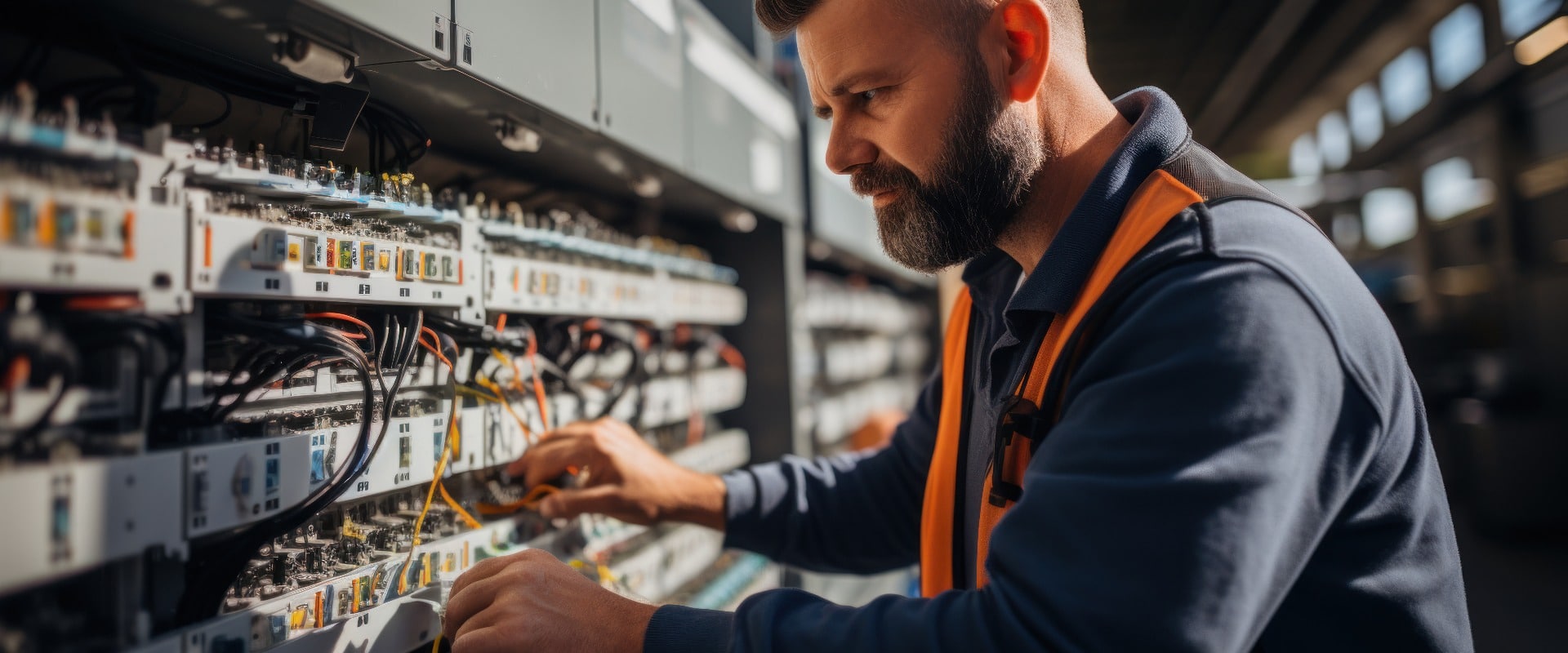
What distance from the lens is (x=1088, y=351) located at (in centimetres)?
73

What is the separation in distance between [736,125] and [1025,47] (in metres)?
0.76

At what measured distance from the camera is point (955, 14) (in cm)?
89

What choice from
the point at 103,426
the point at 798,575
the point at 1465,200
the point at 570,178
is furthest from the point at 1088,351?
the point at 1465,200

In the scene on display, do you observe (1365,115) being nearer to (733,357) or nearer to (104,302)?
(733,357)

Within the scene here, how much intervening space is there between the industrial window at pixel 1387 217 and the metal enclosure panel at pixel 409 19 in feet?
28.7

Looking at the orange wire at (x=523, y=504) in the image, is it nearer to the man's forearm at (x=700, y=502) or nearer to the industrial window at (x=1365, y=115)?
the man's forearm at (x=700, y=502)

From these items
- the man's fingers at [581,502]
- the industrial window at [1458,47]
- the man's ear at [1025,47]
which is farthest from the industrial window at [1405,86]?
the man's fingers at [581,502]

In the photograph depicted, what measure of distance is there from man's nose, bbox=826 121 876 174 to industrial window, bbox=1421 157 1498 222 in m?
6.64

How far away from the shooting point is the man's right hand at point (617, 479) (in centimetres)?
111

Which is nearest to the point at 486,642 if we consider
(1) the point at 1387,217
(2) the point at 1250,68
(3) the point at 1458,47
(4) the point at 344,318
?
(4) the point at 344,318

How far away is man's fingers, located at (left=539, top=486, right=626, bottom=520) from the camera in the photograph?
110cm

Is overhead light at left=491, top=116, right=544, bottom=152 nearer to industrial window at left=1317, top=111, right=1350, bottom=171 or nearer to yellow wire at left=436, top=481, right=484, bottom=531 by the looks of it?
yellow wire at left=436, top=481, right=484, bottom=531

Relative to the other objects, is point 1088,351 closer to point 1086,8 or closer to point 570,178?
point 570,178

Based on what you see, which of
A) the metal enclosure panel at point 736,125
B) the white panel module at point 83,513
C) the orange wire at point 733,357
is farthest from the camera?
the orange wire at point 733,357
